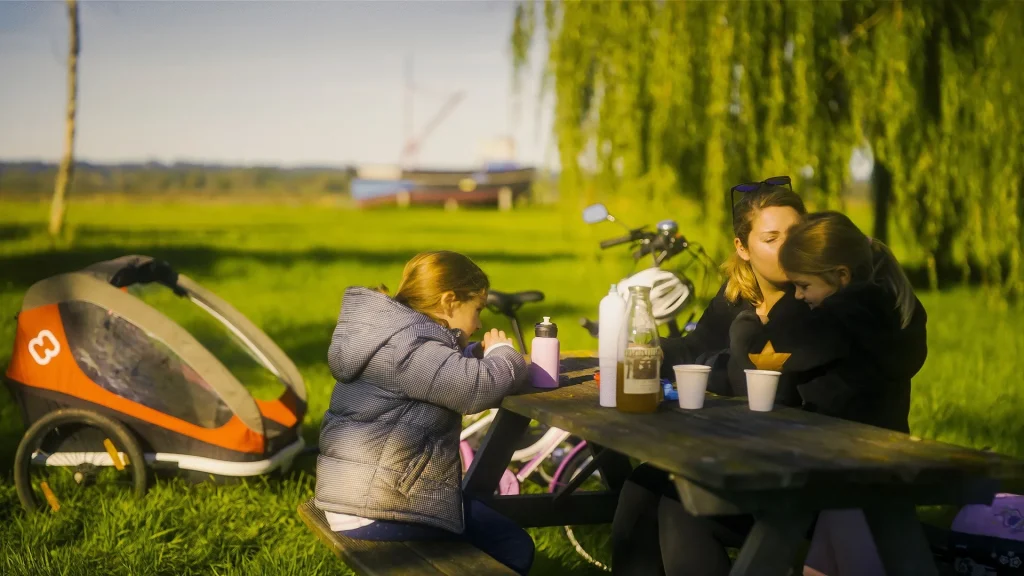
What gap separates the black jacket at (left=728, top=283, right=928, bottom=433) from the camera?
3.02m

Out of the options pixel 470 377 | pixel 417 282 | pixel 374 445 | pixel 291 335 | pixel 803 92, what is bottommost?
pixel 291 335

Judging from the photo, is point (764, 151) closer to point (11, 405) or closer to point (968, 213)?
point (968, 213)

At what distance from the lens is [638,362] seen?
118 inches

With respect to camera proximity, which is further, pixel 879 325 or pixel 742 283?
pixel 742 283

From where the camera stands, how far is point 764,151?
998 centimetres

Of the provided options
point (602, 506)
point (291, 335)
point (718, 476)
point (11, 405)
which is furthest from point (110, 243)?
point (718, 476)

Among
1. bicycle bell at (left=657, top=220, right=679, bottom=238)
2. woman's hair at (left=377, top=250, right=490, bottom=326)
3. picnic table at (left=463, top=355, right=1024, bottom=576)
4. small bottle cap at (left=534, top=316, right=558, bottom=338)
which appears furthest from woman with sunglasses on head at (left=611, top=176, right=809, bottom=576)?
bicycle bell at (left=657, top=220, right=679, bottom=238)

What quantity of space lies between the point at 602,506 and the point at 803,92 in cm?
640

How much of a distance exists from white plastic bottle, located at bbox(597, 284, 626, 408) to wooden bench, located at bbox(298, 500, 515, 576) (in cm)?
56

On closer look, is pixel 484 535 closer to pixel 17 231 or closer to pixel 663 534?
pixel 663 534

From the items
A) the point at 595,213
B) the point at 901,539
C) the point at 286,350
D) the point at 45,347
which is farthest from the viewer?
the point at 286,350

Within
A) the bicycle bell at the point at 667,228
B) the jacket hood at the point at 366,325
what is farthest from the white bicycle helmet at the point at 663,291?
the jacket hood at the point at 366,325

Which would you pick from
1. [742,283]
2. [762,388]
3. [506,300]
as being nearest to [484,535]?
[762,388]

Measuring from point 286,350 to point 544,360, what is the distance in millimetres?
8034
